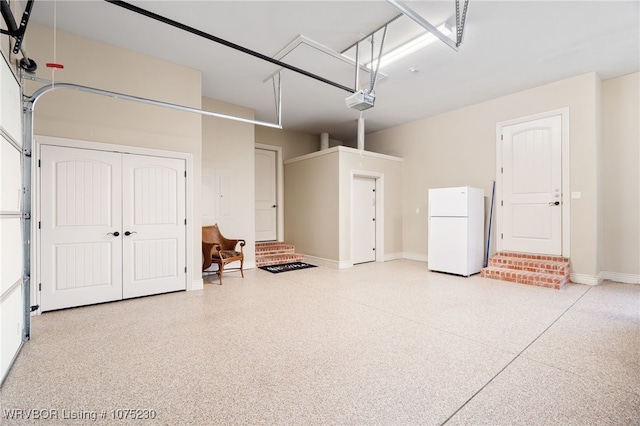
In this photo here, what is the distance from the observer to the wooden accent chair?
4.87 meters

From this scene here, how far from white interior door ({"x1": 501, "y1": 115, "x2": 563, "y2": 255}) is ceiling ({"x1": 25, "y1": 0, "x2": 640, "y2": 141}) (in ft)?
2.67

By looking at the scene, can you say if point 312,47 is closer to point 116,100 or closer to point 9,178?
point 116,100

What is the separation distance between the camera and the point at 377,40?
3.69 metres

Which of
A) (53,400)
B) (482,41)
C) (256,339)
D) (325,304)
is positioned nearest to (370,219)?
(325,304)

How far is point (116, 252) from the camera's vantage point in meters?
3.83

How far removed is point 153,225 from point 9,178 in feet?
6.19

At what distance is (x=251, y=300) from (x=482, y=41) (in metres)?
4.36

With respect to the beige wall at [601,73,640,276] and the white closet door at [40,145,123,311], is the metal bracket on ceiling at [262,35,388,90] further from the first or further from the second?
the beige wall at [601,73,640,276]

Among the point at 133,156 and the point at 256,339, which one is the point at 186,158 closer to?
the point at 133,156

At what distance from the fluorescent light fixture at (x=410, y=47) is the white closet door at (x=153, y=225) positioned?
3.22 metres

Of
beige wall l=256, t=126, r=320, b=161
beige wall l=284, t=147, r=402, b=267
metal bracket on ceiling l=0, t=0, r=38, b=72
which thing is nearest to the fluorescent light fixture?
beige wall l=284, t=147, r=402, b=267

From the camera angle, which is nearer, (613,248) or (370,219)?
(613,248)

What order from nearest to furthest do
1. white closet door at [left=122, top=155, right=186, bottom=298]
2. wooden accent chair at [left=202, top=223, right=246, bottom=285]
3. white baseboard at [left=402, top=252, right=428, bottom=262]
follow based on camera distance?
1. white closet door at [left=122, top=155, right=186, bottom=298]
2. wooden accent chair at [left=202, top=223, right=246, bottom=285]
3. white baseboard at [left=402, top=252, right=428, bottom=262]

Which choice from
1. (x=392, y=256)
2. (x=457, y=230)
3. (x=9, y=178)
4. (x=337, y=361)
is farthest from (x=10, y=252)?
(x=392, y=256)
